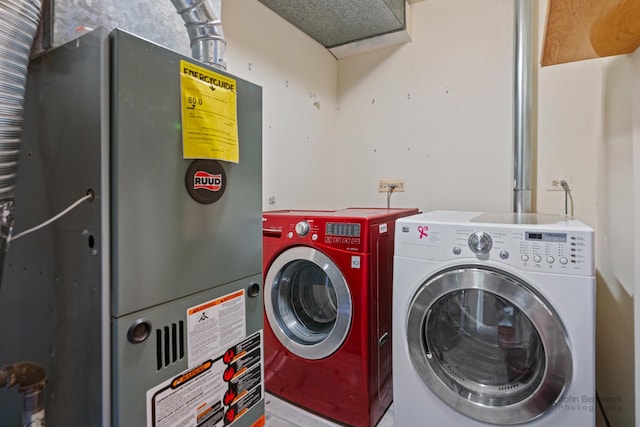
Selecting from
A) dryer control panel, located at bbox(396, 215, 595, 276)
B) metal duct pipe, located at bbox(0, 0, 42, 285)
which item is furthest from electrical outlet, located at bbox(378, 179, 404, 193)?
metal duct pipe, located at bbox(0, 0, 42, 285)

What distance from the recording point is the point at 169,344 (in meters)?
0.69

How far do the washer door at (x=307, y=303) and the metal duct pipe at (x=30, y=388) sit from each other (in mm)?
1002

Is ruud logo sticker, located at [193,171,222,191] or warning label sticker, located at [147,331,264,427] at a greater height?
ruud logo sticker, located at [193,171,222,191]

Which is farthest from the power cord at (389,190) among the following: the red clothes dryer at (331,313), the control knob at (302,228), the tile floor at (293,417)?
the tile floor at (293,417)

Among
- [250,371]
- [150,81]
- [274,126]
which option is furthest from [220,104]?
[274,126]

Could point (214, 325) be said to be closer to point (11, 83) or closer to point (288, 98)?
point (11, 83)

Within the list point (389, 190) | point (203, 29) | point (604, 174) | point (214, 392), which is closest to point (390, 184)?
point (389, 190)

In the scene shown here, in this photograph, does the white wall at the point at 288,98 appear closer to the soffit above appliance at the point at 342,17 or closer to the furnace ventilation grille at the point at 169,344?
the soffit above appliance at the point at 342,17

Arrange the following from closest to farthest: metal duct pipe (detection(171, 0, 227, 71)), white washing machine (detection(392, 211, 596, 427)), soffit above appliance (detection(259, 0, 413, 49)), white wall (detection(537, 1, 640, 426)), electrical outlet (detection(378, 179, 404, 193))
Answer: metal duct pipe (detection(171, 0, 227, 71)), white washing machine (detection(392, 211, 596, 427)), white wall (detection(537, 1, 640, 426)), soffit above appliance (detection(259, 0, 413, 49)), electrical outlet (detection(378, 179, 404, 193))

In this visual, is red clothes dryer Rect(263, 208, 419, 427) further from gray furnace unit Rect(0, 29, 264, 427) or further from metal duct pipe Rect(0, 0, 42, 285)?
metal duct pipe Rect(0, 0, 42, 285)

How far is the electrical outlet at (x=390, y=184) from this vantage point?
91.0 inches

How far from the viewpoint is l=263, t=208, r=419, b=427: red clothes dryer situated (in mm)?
1405

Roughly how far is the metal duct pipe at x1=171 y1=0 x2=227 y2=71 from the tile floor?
5.05 feet

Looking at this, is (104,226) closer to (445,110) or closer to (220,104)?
(220,104)
